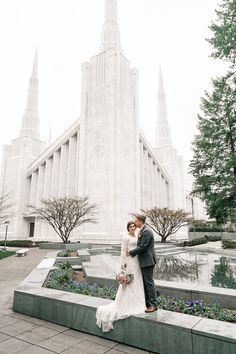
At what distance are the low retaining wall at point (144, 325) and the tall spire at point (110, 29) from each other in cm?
3629

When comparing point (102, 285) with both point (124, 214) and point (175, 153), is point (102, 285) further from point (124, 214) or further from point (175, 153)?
point (175, 153)

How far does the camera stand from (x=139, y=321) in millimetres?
3568

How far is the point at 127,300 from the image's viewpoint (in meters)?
3.79

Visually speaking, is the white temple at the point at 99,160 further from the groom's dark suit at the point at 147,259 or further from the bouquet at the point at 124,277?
the bouquet at the point at 124,277

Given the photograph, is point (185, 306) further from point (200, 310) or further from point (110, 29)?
point (110, 29)

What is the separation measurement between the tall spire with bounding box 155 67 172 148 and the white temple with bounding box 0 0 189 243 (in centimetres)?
692

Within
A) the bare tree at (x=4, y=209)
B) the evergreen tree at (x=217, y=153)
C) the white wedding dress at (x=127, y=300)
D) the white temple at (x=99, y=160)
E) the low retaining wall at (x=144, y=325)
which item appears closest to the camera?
the low retaining wall at (x=144, y=325)

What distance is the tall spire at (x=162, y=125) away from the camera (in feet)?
154

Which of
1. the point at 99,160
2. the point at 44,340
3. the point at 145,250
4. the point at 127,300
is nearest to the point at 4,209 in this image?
the point at 99,160

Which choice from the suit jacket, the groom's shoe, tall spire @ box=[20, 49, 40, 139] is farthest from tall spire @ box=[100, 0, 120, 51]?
the groom's shoe

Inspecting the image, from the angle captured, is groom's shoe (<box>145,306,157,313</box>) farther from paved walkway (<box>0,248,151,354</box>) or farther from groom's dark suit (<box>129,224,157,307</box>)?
paved walkway (<box>0,248,151,354</box>)

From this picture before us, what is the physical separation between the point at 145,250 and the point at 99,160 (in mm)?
25737

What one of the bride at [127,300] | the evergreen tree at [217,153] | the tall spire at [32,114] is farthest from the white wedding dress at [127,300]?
the tall spire at [32,114]

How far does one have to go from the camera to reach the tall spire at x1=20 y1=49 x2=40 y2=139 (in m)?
41.3
